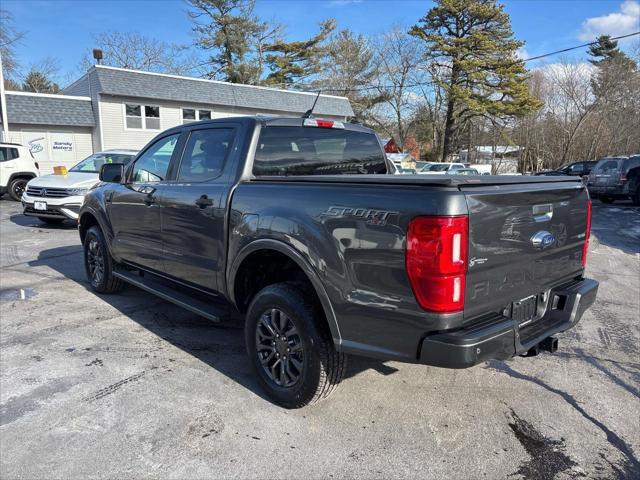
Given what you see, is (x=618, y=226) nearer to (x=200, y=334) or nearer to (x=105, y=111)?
(x=200, y=334)

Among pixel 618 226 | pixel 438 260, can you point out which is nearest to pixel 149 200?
pixel 438 260

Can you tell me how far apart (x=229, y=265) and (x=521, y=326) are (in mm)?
2029

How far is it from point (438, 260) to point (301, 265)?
0.92 m

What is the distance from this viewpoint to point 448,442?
9.36 feet

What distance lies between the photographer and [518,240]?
105 inches

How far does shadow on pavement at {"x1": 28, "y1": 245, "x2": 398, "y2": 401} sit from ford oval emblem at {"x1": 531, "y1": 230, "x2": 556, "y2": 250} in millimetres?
1552

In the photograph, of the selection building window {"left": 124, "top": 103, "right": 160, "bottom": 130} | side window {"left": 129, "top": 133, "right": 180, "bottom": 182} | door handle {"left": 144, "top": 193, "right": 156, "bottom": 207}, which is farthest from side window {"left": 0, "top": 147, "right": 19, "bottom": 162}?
door handle {"left": 144, "top": 193, "right": 156, "bottom": 207}

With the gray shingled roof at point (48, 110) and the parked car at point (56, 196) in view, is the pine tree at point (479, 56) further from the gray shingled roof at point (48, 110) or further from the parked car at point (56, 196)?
the parked car at point (56, 196)

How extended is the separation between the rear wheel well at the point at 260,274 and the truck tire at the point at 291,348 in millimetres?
253

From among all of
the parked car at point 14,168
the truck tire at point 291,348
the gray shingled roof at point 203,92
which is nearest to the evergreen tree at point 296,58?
the gray shingled roof at point 203,92

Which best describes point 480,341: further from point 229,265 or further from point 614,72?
point 614,72

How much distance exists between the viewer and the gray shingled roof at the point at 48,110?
2158 centimetres

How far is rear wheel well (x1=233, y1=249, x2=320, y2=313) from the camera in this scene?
3.37 metres

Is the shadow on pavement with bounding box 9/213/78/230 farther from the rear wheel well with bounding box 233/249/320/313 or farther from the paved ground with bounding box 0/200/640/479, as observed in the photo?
the rear wheel well with bounding box 233/249/320/313
